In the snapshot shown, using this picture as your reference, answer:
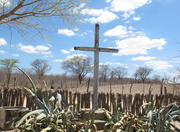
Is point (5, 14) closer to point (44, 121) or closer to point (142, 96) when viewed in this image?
point (44, 121)

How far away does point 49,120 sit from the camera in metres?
3.16

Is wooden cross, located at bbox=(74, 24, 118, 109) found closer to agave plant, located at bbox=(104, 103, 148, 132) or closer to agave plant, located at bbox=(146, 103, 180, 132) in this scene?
agave plant, located at bbox=(104, 103, 148, 132)

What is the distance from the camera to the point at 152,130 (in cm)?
269

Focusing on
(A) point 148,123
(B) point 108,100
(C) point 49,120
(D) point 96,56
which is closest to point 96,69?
(D) point 96,56

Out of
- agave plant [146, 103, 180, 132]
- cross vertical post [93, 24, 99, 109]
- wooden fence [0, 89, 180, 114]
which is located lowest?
wooden fence [0, 89, 180, 114]

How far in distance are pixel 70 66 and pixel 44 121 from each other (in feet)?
154

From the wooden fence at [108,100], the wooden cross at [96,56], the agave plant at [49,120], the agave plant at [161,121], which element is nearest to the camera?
the agave plant at [161,121]

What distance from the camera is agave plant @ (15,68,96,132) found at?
9.57 ft

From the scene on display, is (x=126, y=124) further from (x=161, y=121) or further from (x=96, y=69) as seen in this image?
(x=96, y=69)

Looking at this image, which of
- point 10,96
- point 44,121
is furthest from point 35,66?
point 44,121

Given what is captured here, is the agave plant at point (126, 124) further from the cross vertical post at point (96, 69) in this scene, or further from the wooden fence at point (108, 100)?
the wooden fence at point (108, 100)

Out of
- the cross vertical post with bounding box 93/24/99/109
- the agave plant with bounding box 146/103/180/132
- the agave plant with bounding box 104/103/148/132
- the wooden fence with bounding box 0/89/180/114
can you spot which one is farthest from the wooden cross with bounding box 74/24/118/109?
the agave plant with bounding box 146/103/180/132

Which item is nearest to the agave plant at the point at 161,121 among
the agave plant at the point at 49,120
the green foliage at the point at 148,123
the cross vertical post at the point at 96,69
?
the green foliage at the point at 148,123

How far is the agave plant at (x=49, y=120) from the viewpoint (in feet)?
9.57
